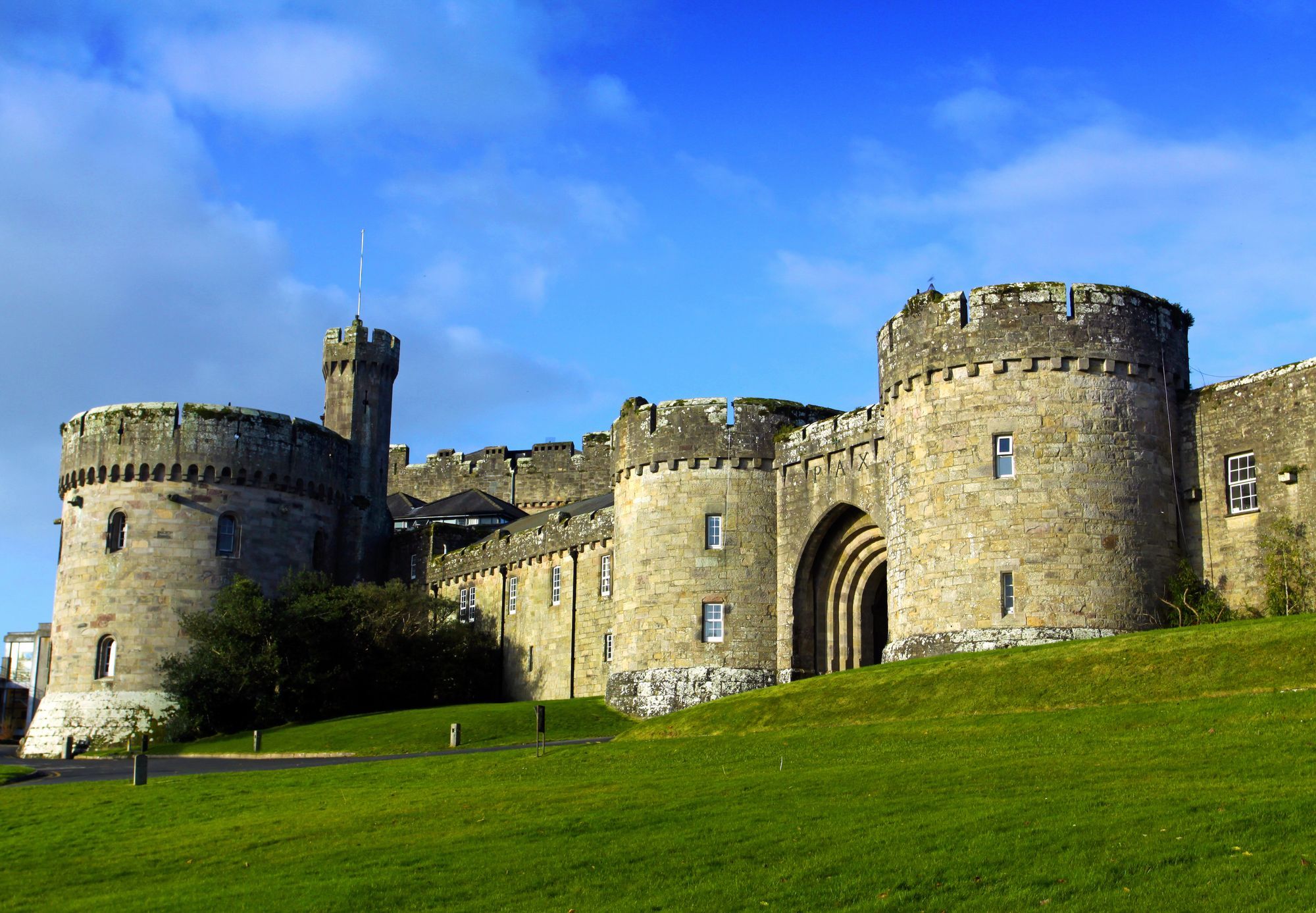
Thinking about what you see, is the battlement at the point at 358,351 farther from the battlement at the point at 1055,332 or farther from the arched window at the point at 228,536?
the battlement at the point at 1055,332

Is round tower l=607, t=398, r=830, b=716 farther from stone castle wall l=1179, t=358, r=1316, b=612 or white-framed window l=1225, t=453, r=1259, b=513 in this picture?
white-framed window l=1225, t=453, r=1259, b=513

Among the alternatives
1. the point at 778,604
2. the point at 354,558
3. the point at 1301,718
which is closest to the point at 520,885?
the point at 1301,718

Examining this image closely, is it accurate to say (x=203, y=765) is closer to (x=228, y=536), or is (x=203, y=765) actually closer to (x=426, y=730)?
(x=426, y=730)

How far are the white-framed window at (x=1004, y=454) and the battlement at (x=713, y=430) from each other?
10.6 meters

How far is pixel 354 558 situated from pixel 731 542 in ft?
82.1

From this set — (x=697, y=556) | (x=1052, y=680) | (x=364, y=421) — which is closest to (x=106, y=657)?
(x=364, y=421)

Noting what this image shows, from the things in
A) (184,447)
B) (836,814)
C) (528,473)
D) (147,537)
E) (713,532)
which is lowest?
(836,814)

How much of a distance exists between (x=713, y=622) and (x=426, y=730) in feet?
28.9

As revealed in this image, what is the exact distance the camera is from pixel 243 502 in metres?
56.9

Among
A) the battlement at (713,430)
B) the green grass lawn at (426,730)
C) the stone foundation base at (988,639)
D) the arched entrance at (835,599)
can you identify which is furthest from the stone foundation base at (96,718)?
the stone foundation base at (988,639)

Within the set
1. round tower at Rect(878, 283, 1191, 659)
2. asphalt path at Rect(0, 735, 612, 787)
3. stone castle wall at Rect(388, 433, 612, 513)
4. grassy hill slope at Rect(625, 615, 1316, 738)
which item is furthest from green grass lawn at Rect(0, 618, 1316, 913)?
stone castle wall at Rect(388, 433, 612, 513)

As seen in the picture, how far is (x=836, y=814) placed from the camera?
1806 cm

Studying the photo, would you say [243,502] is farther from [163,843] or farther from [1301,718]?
[1301,718]

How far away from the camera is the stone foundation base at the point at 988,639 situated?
3180 cm
